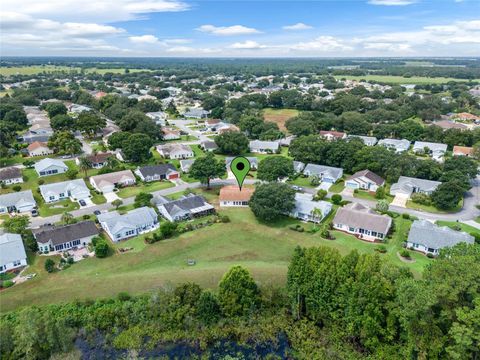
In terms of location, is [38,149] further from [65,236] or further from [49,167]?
[65,236]

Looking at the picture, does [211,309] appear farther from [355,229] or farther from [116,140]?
[116,140]

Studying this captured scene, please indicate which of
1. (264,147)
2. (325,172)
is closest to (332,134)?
(264,147)

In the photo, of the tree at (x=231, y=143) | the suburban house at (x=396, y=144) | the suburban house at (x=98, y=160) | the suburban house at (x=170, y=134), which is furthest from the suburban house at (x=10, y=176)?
the suburban house at (x=396, y=144)

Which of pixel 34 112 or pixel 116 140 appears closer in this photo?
pixel 116 140

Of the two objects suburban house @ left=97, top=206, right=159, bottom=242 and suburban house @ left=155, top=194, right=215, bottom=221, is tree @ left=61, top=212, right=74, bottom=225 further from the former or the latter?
suburban house @ left=155, top=194, right=215, bottom=221

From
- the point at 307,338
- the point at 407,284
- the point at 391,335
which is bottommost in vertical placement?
the point at 307,338

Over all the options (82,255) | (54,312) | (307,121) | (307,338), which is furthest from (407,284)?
(307,121)
